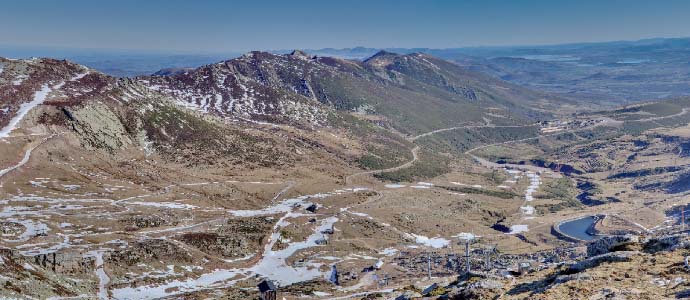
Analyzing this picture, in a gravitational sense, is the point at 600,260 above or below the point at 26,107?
below

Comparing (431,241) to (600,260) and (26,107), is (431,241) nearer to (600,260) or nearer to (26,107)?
(600,260)

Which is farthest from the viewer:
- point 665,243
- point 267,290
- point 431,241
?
point 431,241

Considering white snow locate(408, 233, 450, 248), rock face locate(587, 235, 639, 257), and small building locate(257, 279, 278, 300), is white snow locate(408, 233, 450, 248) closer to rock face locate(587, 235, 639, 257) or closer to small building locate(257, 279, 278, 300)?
small building locate(257, 279, 278, 300)

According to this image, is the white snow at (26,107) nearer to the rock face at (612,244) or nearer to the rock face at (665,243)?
the rock face at (612,244)

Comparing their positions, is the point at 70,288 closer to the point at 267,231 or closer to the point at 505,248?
the point at 267,231

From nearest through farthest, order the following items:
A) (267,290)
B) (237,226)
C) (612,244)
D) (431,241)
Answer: (612,244), (267,290), (237,226), (431,241)

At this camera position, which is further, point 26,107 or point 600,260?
point 26,107

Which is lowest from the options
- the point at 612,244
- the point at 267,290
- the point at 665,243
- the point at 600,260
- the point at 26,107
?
the point at 267,290

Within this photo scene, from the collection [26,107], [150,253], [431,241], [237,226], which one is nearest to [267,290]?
[150,253]

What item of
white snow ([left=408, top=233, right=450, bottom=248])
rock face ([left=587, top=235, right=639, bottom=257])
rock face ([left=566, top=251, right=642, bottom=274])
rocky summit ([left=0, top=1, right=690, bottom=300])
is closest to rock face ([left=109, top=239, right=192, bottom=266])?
rocky summit ([left=0, top=1, right=690, bottom=300])
